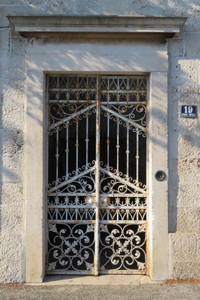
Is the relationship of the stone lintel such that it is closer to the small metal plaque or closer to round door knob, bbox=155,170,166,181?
the small metal plaque

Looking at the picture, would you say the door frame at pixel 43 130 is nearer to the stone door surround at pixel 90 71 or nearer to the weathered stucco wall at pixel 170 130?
the stone door surround at pixel 90 71

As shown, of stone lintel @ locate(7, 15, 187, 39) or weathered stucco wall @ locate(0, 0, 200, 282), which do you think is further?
weathered stucco wall @ locate(0, 0, 200, 282)

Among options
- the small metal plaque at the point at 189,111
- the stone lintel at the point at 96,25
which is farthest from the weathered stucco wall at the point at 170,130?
the stone lintel at the point at 96,25

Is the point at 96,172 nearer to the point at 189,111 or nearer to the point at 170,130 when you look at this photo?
the point at 170,130

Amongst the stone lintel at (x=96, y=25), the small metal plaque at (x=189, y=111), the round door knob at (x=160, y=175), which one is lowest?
the round door knob at (x=160, y=175)

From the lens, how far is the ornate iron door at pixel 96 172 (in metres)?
4.16

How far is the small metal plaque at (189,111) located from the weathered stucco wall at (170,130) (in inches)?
2.4

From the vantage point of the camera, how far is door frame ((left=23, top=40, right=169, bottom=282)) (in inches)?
156

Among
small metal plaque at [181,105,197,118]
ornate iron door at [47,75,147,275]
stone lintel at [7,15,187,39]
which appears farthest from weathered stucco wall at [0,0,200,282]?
ornate iron door at [47,75,147,275]

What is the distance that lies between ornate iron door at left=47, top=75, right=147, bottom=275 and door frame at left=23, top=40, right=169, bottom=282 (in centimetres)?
21

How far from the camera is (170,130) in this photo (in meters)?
4.08

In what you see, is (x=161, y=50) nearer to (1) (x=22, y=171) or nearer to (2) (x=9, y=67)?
(2) (x=9, y=67)

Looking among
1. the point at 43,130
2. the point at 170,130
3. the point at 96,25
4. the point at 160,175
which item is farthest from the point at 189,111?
the point at 43,130

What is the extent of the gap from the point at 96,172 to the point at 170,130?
→ 45.9 inches
